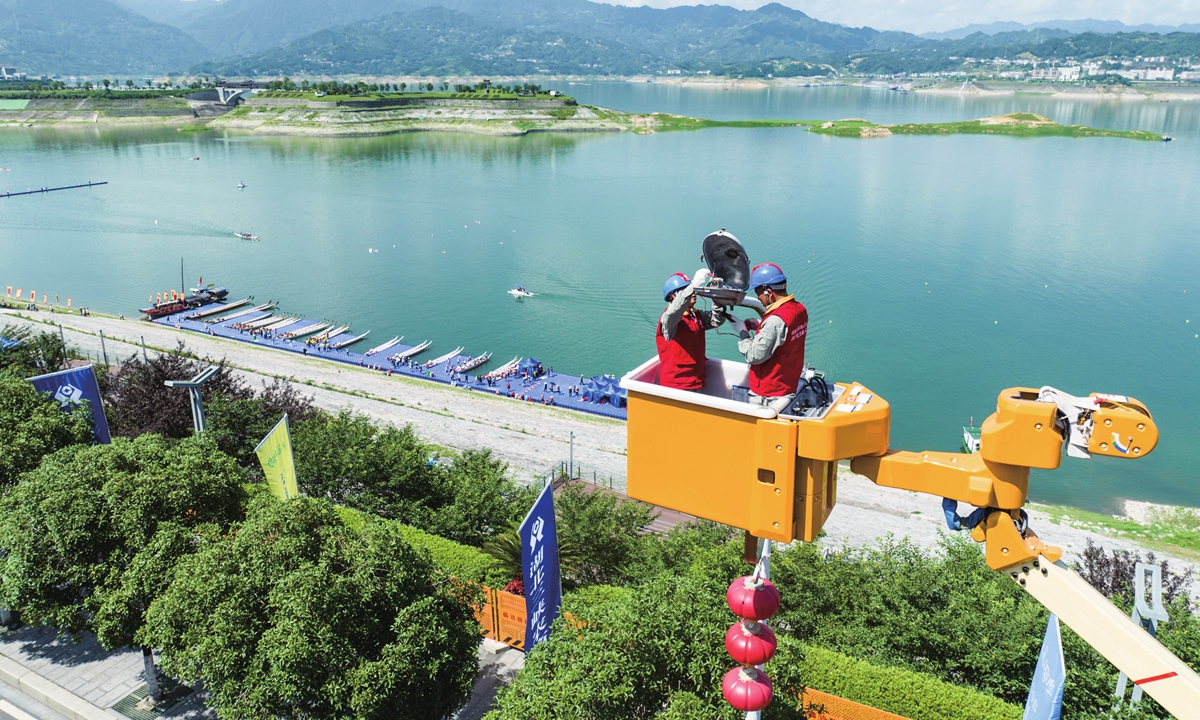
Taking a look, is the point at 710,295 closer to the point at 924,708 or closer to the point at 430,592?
the point at 430,592

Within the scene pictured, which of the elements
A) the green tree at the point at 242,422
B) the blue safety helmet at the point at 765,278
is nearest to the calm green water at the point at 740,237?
the green tree at the point at 242,422

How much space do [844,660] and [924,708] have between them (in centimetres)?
130

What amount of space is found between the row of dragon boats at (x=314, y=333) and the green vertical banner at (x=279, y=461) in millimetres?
24614

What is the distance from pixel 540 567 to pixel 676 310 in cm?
757

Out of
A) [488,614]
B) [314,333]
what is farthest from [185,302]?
[488,614]

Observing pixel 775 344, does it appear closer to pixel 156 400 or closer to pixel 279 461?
pixel 279 461

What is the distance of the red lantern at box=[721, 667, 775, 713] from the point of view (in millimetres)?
6211

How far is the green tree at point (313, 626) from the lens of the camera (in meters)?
10.7

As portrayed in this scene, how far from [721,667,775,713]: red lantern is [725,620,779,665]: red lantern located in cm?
19

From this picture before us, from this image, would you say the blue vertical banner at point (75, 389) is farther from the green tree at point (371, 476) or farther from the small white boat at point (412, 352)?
the small white boat at point (412, 352)

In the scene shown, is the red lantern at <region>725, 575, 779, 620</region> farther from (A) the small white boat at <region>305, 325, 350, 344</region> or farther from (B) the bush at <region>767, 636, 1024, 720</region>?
(A) the small white boat at <region>305, 325, 350, 344</region>

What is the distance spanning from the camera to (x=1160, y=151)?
377 ft

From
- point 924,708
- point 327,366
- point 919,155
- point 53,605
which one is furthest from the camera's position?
point 919,155

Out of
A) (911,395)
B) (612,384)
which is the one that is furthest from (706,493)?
(911,395)
